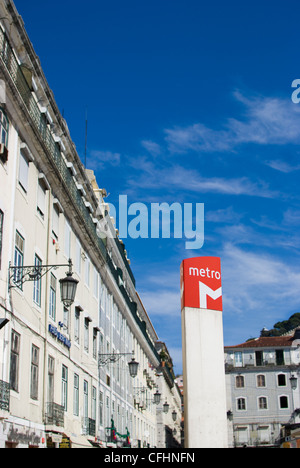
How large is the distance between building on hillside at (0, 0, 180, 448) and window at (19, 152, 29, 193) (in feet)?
0.10

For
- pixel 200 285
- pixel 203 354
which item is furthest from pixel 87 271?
pixel 203 354

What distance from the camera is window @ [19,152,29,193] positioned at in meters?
17.8

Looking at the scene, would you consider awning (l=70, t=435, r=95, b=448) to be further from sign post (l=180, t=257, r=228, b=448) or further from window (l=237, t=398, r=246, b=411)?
window (l=237, t=398, r=246, b=411)

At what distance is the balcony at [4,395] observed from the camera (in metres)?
14.7

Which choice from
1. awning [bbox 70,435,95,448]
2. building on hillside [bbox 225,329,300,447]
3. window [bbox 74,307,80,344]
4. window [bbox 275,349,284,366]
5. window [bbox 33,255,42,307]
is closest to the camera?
window [bbox 33,255,42,307]

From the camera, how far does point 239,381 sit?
224ft

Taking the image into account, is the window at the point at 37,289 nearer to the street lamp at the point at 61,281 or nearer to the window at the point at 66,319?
the street lamp at the point at 61,281

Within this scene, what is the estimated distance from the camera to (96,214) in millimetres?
32312

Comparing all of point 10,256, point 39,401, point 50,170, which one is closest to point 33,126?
point 50,170

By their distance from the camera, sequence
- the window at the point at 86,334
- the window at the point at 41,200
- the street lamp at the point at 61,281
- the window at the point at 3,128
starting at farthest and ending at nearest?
the window at the point at 86,334, the window at the point at 41,200, the window at the point at 3,128, the street lamp at the point at 61,281

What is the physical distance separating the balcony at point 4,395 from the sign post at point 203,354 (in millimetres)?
10513

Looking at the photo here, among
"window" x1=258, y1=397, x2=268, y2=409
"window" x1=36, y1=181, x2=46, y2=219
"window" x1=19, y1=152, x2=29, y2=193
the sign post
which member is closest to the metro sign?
the sign post

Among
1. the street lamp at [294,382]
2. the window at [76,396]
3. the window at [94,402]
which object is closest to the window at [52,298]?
the window at [76,396]
